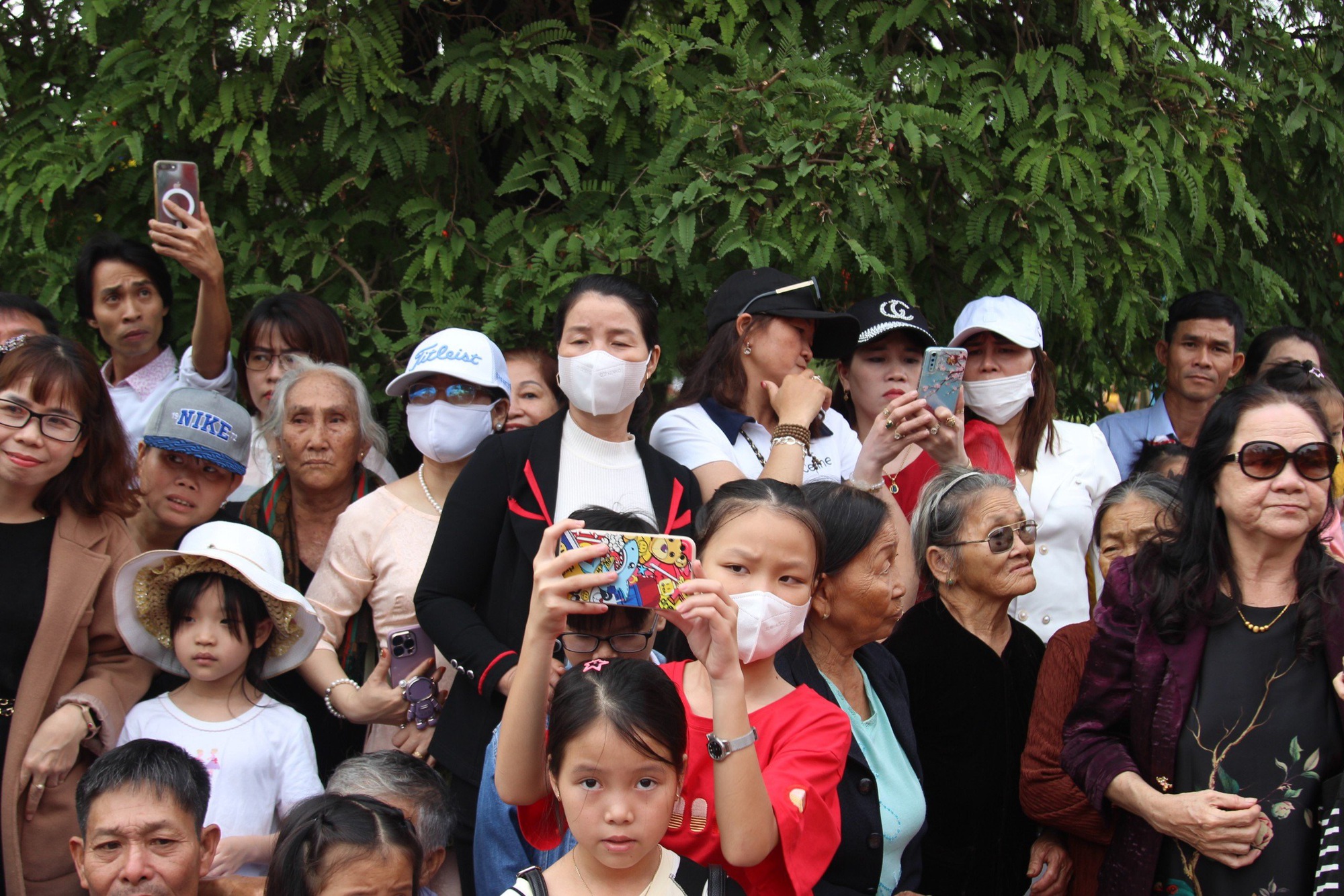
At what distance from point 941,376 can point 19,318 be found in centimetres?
338

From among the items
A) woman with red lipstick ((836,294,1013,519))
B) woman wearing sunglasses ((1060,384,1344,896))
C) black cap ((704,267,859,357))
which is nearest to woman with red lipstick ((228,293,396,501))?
black cap ((704,267,859,357))

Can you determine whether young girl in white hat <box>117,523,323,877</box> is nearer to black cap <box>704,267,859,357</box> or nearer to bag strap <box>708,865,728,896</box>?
bag strap <box>708,865,728,896</box>

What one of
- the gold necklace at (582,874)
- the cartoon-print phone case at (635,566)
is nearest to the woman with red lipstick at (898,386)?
the cartoon-print phone case at (635,566)

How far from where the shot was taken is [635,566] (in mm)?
2627

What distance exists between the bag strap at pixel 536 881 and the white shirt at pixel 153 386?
2.81m

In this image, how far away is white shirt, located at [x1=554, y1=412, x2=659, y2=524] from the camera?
3617mm

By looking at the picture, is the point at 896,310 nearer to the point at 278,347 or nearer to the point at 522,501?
the point at 522,501

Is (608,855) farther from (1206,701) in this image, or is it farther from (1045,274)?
(1045,274)

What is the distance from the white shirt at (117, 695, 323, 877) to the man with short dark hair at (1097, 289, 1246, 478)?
3626 millimetres

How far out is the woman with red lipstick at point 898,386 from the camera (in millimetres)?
4598

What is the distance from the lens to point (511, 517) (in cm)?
356

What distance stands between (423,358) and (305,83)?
1.84 m

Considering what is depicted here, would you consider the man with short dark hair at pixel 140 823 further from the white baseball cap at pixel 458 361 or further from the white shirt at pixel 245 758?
the white baseball cap at pixel 458 361

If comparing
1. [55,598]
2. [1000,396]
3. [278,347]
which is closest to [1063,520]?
[1000,396]
